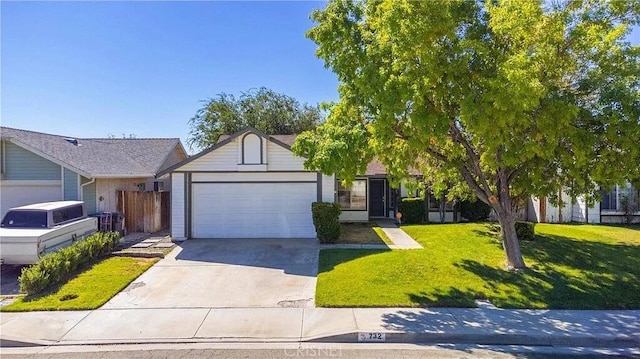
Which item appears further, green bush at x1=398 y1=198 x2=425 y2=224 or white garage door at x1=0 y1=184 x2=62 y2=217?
green bush at x1=398 y1=198 x2=425 y2=224

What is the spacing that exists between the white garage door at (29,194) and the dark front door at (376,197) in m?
14.0

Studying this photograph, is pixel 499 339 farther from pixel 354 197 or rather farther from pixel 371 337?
pixel 354 197

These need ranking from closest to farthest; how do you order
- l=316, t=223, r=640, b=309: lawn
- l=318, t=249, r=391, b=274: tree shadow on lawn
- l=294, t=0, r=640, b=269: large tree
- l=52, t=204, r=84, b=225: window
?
l=294, t=0, r=640, b=269: large tree < l=316, t=223, r=640, b=309: lawn < l=318, t=249, r=391, b=274: tree shadow on lawn < l=52, t=204, r=84, b=225: window

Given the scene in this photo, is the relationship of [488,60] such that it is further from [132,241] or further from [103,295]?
[132,241]

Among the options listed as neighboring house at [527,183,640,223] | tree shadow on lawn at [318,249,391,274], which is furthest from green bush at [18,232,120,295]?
neighboring house at [527,183,640,223]

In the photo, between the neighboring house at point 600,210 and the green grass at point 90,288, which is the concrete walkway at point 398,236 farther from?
the green grass at point 90,288

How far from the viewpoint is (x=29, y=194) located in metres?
14.6

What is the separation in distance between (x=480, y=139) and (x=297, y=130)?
2587 cm

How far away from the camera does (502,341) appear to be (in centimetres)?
642

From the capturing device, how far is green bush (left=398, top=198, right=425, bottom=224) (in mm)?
18859

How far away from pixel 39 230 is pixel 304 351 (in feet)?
28.6

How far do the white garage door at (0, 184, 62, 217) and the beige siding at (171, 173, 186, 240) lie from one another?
4247 millimetres

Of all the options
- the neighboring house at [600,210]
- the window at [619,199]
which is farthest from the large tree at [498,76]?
the window at [619,199]

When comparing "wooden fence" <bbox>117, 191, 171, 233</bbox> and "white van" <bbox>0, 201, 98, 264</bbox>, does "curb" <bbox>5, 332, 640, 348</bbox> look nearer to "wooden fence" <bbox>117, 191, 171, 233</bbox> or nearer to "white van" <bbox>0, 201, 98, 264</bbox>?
"white van" <bbox>0, 201, 98, 264</bbox>
